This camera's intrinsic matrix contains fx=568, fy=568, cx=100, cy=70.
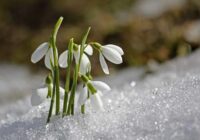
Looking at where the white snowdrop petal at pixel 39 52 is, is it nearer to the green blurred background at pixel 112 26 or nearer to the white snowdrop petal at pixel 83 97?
the white snowdrop petal at pixel 83 97

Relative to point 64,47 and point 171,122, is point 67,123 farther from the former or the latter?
point 64,47

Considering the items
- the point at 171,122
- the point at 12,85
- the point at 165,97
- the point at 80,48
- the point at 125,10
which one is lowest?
the point at 171,122

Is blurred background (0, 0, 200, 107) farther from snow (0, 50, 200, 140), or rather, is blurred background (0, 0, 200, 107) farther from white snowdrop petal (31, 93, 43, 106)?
white snowdrop petal (31, 93, 43, 106)

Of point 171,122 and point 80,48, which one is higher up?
point 80,48

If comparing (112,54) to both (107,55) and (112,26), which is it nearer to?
(107,55)

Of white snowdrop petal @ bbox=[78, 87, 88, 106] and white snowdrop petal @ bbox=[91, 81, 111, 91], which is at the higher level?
white snowdrop petal @ bbox=[91, 81, 111, 91]

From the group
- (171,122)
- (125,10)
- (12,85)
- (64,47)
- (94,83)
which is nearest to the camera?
(171,122)

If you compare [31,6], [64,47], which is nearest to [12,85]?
[64,47]

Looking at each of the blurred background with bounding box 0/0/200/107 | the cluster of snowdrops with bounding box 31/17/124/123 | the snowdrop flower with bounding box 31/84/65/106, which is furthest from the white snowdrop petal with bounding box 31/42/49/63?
the blurred background with bounding box 0/0/200/107

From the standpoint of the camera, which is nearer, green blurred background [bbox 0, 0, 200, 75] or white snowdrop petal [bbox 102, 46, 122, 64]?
white snowdrop petal [bbox 102, 46, 122, 64]
